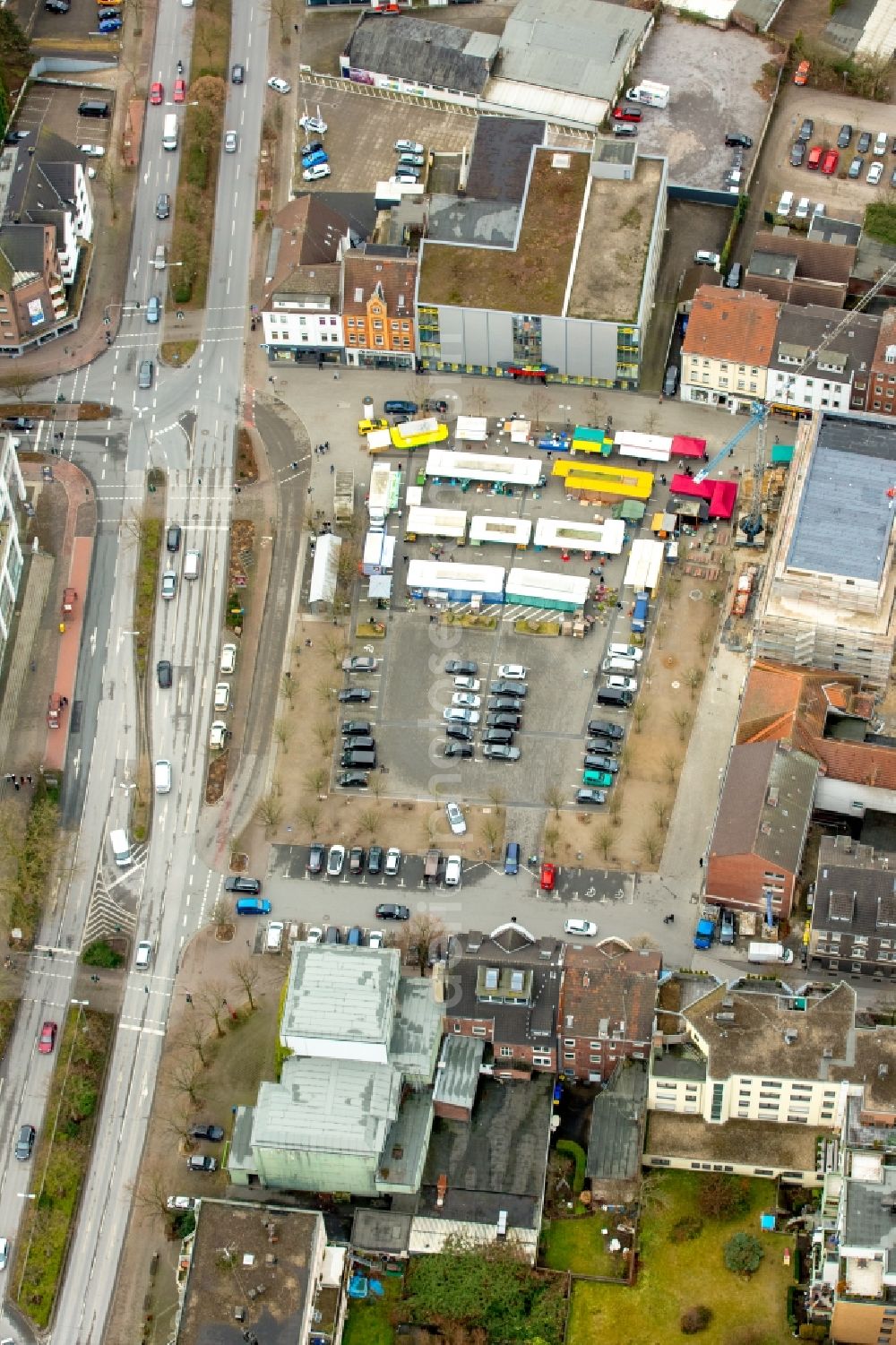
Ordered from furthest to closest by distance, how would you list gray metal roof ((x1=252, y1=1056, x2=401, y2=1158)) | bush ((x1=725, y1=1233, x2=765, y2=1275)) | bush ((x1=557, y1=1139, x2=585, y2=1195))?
bush ((x1=557, y1=1139, x2=585, y2=1195)) → gray metal roof ((x1=252, y1=1056, x2=401, y2=1158)) → bush ((x1=725, y1=1233, x2=765, y2=1275))

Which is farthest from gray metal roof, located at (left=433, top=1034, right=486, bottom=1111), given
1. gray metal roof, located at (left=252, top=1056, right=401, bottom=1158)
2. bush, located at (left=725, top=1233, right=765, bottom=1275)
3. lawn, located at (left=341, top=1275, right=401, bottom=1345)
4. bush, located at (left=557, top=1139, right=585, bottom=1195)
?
bush, located at (left=725, top=1233, right=765, bottom=1275)

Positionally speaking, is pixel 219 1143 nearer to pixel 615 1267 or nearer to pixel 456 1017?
pixel 456 1017

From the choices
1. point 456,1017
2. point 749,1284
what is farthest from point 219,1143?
point 749,1284

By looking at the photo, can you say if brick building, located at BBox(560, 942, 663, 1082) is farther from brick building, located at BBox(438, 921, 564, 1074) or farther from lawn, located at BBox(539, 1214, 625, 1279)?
lawn, located at BBox(539, 1214, 625, 1279)

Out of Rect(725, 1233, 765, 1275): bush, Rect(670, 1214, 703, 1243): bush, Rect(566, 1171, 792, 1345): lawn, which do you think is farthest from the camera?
Rect(670, 1214, 703, 1243): bush

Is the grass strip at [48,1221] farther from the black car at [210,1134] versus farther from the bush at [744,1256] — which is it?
the bush at [744,1256]

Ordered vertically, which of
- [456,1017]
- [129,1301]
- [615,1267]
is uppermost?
[456,1017]

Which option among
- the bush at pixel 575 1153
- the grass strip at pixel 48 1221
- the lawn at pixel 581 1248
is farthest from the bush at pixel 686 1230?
the grass strip at pixel 48 1221
